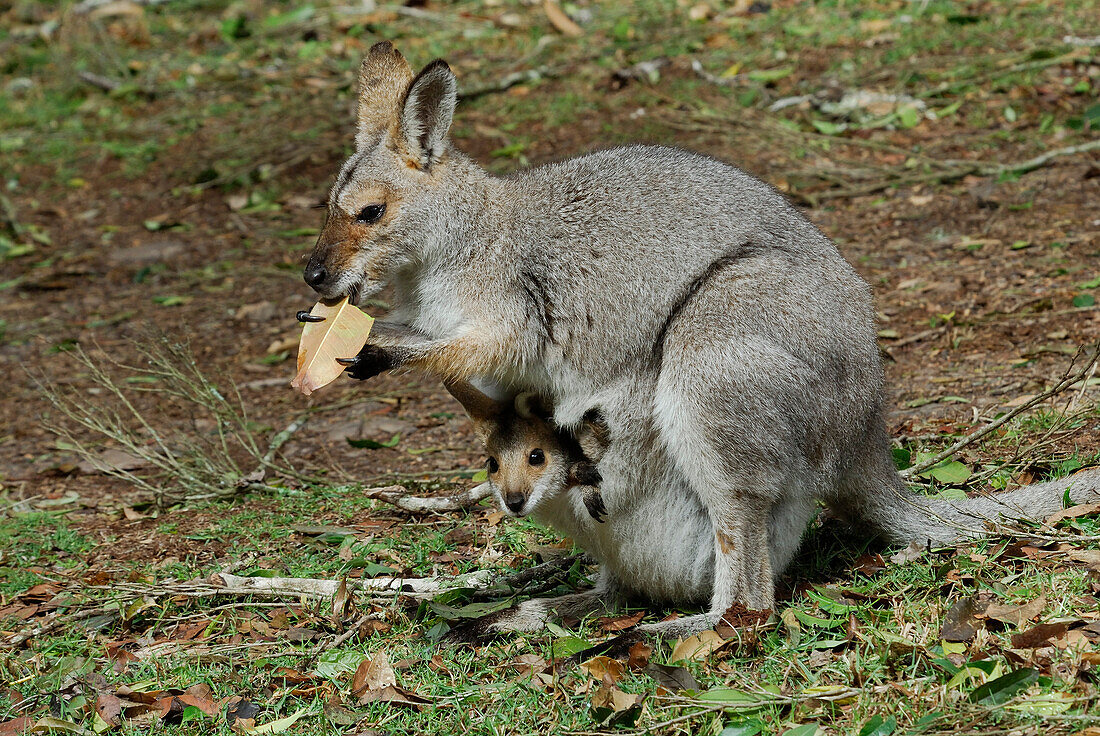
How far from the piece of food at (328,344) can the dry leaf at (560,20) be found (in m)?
6.72

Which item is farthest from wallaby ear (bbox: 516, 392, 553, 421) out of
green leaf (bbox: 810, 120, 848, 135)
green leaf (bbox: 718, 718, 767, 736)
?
green leaf (bbox: 810, 120, 848, 135)

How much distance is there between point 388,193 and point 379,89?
0.45 m

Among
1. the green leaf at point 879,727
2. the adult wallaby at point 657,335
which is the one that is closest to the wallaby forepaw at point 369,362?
the adult wallaby at point 657,335

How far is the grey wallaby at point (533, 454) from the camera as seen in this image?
125 inches

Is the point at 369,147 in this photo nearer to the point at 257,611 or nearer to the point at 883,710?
the point at 257,611

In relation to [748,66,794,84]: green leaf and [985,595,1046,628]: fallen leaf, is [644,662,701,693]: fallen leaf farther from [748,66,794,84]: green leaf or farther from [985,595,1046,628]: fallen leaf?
[748,66,794,84]: green leaf

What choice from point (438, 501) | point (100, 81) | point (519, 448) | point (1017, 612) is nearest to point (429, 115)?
point (519, 448)

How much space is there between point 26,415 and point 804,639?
4410mm

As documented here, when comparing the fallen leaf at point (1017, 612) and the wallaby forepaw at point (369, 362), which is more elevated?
the wallaby forepaw at point (369, 362)

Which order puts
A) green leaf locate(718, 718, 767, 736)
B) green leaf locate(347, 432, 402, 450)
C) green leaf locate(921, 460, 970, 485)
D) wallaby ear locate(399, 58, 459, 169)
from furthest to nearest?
green leaf locate(347, 432, 402, 450)
green leaf locate(921, 460, 970, 485)
wallaby ear locate(399, 58, 459, 169)
green leaf locate(718, 718, 767, 736)

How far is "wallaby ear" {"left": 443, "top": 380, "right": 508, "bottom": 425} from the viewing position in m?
3.35

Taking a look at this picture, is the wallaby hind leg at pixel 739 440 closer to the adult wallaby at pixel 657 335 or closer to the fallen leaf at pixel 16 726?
the adult wallaby at pixel 657 335

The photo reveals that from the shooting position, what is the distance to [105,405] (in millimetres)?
5648

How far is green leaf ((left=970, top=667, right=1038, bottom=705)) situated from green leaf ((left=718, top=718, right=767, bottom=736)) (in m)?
0.48
